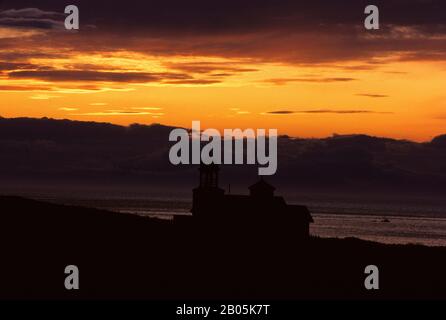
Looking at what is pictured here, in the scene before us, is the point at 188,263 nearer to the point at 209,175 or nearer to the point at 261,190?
the point at 209,175

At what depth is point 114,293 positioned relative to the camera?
4078cm

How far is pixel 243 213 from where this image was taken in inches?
2424

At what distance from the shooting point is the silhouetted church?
201 ft

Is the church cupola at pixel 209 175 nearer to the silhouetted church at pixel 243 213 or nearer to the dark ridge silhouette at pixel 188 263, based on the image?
the silhouetted church at pixel 243 213

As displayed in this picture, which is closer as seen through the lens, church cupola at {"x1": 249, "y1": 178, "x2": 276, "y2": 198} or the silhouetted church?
the silhouetted church

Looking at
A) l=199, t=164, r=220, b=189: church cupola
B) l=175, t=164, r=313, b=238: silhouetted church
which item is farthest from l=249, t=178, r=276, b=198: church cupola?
l=199, t=164, r=220, b=189: church cupola

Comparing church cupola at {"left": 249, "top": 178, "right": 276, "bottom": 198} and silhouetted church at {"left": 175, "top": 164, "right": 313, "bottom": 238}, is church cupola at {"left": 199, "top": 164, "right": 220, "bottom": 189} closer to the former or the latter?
silhouetted church at {"left": 175, "top": 164, "right": 313, "bottom": 238}

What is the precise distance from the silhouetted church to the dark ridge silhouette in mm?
517

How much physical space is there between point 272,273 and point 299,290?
15.5 feet

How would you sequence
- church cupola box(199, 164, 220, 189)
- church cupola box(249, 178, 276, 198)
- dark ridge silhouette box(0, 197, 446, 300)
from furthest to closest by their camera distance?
church cupola box(249, 178, 276, 198) → church cupola box(199, 164, 220, 189) → dark ridge silhouette box(0, 197, 446, 300)

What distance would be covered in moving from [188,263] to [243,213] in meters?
12.4

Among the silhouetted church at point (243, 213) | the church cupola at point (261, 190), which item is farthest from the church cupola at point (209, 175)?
the church cupola at point (261, 190)
